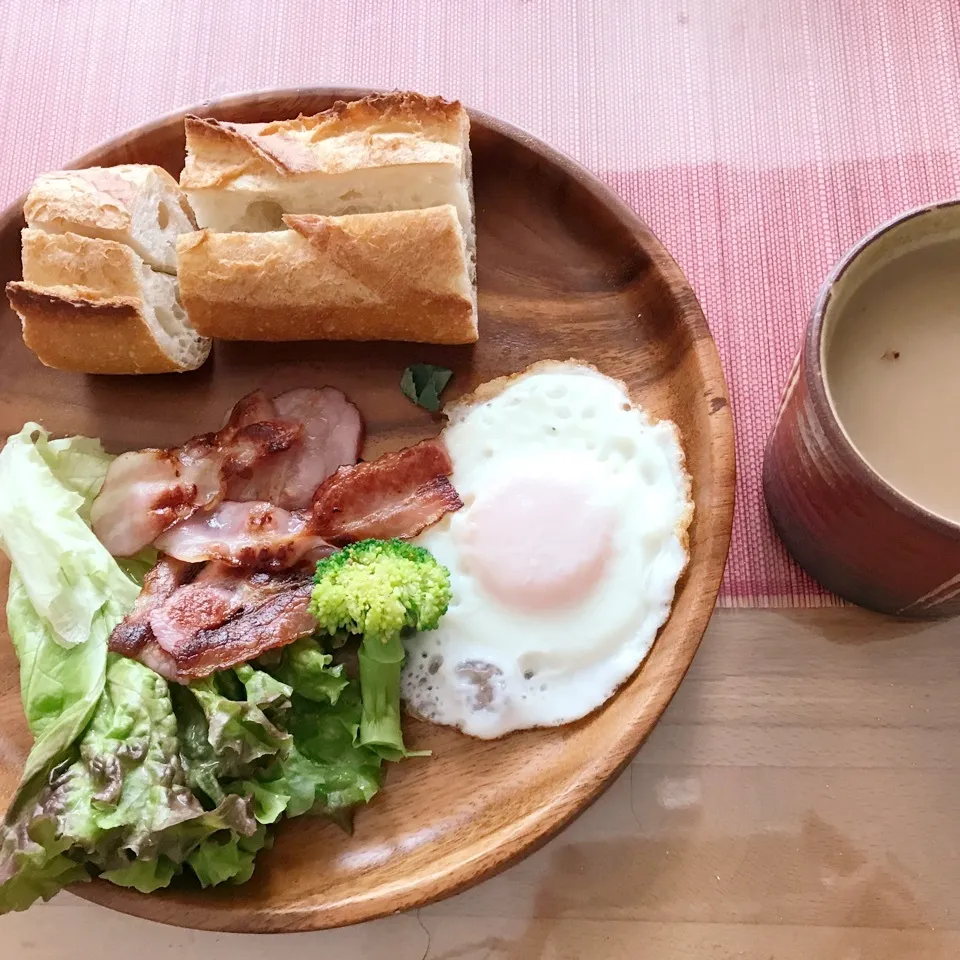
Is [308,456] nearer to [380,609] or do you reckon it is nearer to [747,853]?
[380,609]

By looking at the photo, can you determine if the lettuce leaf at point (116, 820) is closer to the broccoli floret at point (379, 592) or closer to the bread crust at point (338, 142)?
the broccoli floret at point (379, 592)

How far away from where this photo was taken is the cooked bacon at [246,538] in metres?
1.90

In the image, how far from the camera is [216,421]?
207 cm

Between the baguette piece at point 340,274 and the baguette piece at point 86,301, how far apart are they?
97 mm

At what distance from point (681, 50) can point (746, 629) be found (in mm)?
1419

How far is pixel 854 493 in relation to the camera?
1501 mm

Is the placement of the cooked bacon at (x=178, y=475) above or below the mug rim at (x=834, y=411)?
below

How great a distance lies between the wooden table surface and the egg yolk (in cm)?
32

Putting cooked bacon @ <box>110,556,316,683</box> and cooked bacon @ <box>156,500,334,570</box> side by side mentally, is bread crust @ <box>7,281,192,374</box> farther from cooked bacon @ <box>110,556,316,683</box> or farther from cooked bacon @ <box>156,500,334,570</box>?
cooked bacon @ <box>110,556,316,683</box>

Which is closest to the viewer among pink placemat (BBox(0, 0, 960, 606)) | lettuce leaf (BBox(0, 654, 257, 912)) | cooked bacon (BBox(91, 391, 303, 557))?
lettuce leaf (BBox(0, 654, 257, 912))

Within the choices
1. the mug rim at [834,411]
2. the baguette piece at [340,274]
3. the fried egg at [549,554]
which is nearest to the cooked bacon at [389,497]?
the fried egg at [549,554]

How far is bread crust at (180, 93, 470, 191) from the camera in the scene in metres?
1.89

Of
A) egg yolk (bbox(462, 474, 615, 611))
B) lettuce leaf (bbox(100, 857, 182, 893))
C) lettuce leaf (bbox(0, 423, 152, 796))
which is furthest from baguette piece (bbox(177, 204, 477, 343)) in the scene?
lettuce leaf (bbox(100, 857, 182, 893))

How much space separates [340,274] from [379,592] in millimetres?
652
